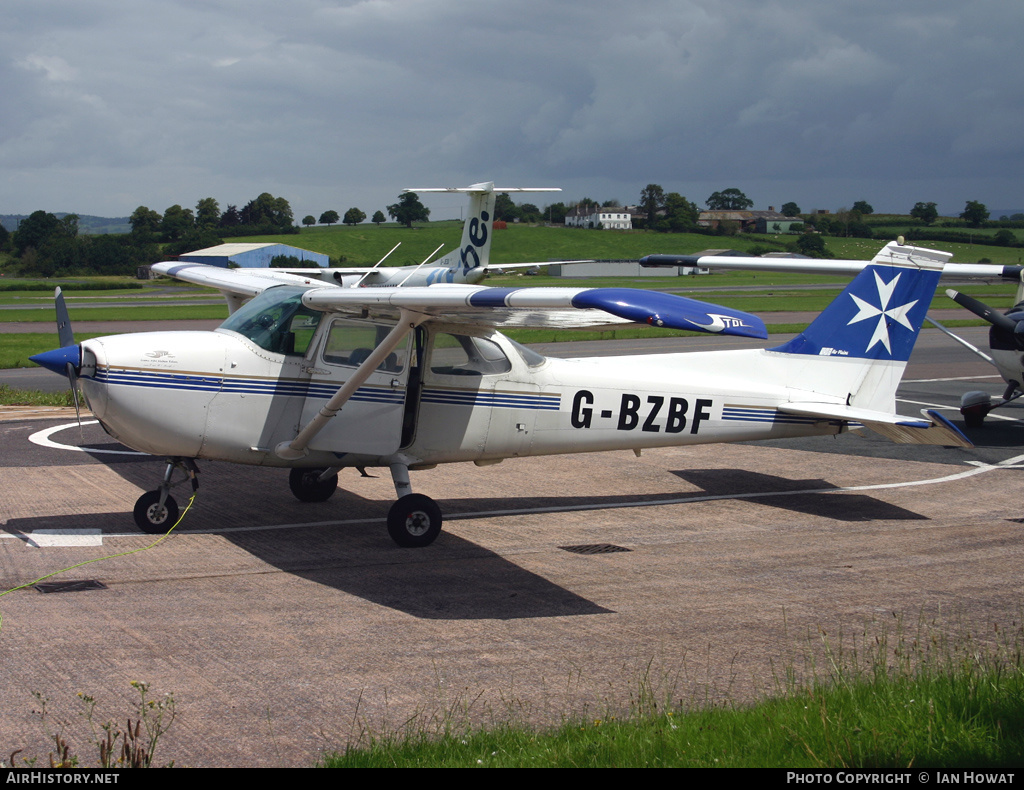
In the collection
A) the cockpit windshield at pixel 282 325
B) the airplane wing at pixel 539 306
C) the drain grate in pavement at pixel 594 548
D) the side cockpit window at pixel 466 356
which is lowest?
the drain grate in pavement at pixel 594 548

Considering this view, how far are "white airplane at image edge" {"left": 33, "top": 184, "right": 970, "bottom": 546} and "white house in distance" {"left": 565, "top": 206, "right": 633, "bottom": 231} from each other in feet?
440

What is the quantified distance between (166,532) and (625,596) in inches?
186

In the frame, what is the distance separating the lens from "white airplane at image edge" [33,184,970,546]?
8656 mm

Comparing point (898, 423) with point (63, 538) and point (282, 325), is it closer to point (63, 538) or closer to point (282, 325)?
point (282, 325)

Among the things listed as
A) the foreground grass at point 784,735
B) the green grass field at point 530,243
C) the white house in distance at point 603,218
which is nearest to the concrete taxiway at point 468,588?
the foreground grass at point 784,735

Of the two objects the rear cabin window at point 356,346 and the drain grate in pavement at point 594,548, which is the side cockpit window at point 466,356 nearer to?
the rear cabin window at point 356,346

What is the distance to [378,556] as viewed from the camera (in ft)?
29.1

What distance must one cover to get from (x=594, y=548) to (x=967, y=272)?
28.2 feet

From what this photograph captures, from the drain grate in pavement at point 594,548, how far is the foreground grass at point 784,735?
12.2 ft

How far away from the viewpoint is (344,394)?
8.94 meters

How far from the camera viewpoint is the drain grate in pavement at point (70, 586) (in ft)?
24.7

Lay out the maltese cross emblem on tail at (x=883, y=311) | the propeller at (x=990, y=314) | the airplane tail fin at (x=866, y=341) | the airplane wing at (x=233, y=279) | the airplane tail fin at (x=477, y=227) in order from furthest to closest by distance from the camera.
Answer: the airplane tail fin at (x=477, y=227) < the propeller at (x=990, y=314) < the airplane wing at (x=233, y=279) < the maltese cross emblem on tail at (x=883, y=311) < the airplane tail fin at (x=866, y=341)

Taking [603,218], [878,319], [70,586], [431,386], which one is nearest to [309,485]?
[431,386]

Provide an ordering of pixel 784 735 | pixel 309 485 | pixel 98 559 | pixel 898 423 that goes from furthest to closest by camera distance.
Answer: pixel 309 485
pixel 898 423
pixel 98 559
pixel 784 735
